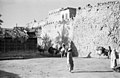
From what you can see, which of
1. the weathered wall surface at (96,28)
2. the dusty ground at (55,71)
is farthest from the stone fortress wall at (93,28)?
the dusty ground at (55,71)

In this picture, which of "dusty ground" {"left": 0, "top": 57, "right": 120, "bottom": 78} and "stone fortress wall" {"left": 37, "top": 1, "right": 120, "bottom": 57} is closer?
"dusty ground" {"left": 0, "top": 57, "right": 120, "bottom": 78}

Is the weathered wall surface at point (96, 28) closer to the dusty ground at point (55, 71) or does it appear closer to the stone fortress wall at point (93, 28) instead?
the stone fortress wall at point (93, 28)

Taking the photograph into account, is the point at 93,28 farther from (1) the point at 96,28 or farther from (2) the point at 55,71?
(2) the point at 55,71

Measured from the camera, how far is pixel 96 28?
1964 cm

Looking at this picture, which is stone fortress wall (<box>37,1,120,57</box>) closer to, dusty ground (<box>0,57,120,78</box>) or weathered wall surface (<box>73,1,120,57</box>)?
weathered wall surface (<box>73,1,120,57</box>)

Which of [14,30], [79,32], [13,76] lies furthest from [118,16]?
[13,76]

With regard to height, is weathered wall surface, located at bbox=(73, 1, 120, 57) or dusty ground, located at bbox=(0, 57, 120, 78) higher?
weathered wall surface, located at bbox=(73, 1, 120, 57)

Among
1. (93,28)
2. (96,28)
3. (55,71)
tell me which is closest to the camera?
(55,71)

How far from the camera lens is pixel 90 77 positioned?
299 inches

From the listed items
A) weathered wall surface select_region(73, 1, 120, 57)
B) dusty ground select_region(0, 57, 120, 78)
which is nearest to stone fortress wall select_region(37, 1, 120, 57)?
weathered wall surface select_region(73, 1, 120, 57)

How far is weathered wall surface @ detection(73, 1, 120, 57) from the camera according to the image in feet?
59.8

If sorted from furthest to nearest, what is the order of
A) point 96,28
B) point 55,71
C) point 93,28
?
point 93,28 < point 96,28 < point 55,71

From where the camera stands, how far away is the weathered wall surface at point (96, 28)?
59.8 ft

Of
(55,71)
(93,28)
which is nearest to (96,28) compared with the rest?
(93,28)
